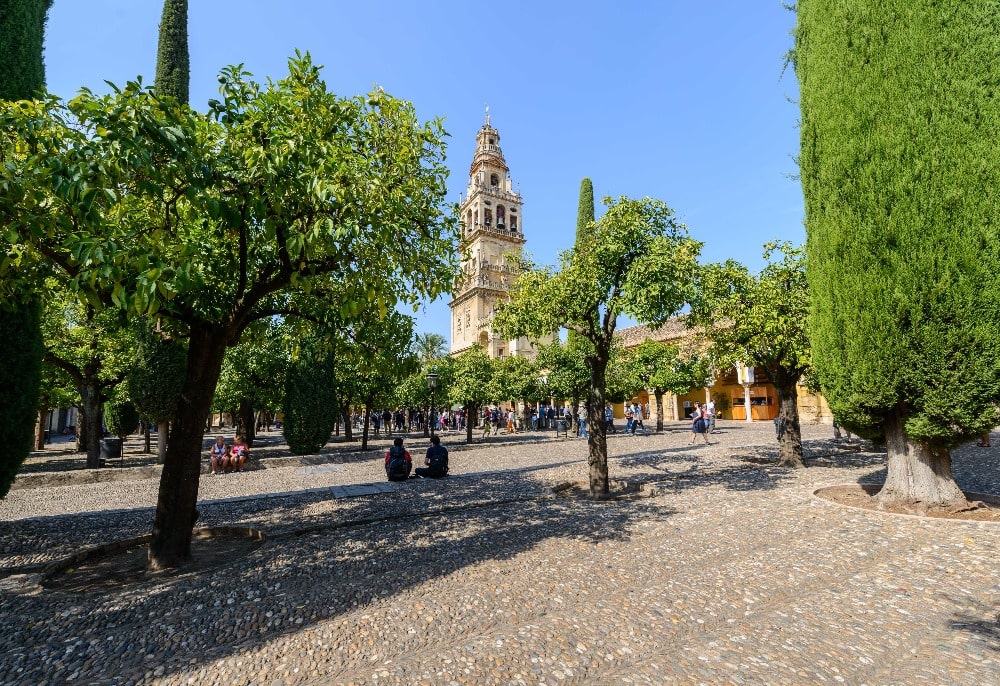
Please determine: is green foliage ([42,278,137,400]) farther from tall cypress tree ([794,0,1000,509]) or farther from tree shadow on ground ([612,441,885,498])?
tall cypress tree ([794,0,1000,509])

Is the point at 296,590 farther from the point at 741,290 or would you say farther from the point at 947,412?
the point at 741,290

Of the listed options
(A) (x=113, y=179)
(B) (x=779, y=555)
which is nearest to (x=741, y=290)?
(B) (x=779, y=555)

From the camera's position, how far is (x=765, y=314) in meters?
11.3

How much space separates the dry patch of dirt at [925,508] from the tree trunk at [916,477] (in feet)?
0.22

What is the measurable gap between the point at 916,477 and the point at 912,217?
3.95 m

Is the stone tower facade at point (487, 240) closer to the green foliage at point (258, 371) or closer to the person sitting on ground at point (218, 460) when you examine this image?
the green foliage at point (258, 371)

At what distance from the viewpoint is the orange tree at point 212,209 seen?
3.60 meters

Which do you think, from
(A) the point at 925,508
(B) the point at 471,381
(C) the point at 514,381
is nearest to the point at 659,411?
(C) the point at 514,381

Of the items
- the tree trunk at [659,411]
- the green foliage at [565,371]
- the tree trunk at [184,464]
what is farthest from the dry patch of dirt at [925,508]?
the tree trunk at [659,411]

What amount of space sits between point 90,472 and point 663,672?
15.9 metres

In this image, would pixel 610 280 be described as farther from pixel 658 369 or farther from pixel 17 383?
pixel 658 369

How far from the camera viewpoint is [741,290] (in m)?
12.1

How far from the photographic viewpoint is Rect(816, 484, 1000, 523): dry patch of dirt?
700cm

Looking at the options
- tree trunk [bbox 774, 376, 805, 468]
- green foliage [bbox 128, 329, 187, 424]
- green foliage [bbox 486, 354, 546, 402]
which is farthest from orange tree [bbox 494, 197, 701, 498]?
green foliage [bbox 486, 354, 546, 402]
